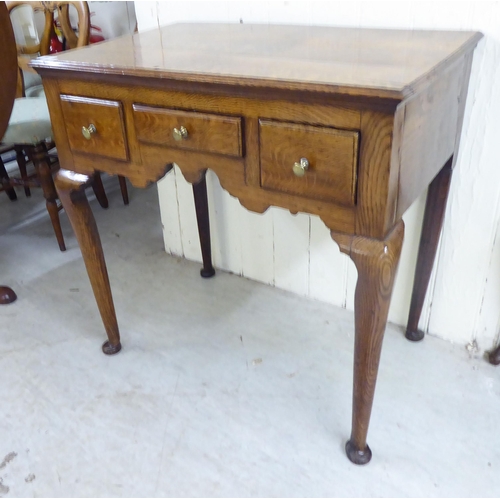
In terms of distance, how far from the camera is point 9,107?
1.61 meters

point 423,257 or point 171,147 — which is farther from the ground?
point 171,147

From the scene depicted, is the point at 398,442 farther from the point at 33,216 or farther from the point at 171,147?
the point at 33,216

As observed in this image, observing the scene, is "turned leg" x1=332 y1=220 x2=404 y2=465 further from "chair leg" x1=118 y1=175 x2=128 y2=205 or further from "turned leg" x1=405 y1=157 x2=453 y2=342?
"chair leg" x1=118 y1=175 x2=128 y2=205

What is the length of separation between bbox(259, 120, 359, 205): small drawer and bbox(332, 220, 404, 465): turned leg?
0.09 meters

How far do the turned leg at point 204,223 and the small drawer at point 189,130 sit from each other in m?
0.54

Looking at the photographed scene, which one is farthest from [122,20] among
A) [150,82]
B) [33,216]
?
[150,82]

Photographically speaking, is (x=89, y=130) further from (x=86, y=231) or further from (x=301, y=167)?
(x=301, y=167)

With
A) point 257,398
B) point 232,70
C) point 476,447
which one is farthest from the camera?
point 257,398

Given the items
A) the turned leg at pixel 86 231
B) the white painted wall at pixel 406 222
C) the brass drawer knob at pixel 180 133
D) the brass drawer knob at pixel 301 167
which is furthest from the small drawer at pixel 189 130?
the white painted wall at pixel 406 222

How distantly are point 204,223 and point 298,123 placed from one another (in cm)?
86

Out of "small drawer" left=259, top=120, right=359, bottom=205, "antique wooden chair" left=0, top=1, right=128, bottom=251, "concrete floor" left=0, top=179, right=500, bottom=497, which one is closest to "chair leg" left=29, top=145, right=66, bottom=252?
"antique wooden chair" left=0, top=1, right=128, bottom=251

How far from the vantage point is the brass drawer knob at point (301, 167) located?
84 centimetres

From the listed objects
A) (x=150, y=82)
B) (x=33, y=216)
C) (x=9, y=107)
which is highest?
(x=150, y=82)

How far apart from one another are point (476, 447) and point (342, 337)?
0.45 metres
